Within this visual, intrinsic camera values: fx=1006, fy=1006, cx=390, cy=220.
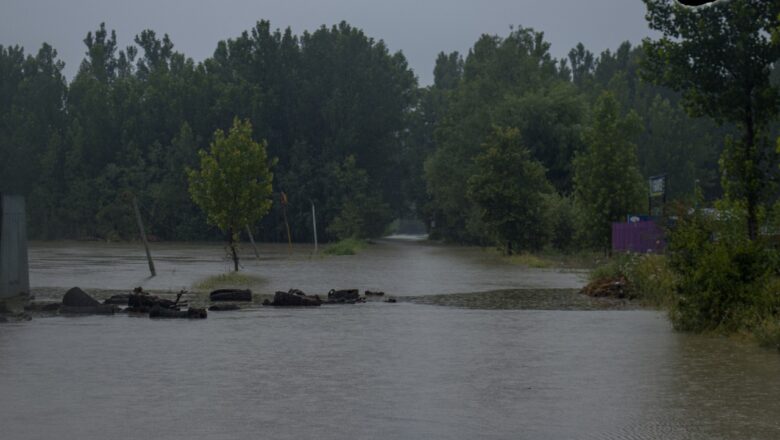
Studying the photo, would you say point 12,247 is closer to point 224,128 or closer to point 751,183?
point 751,183

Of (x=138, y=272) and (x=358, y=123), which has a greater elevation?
(x=358, y=123)

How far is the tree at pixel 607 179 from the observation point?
48375 millimetres

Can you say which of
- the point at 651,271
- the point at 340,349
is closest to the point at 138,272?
the point at 651,271

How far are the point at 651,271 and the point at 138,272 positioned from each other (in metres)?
23.6

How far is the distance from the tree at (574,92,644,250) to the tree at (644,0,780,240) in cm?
2529

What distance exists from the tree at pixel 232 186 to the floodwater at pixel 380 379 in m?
17.3

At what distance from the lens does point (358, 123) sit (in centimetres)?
10425

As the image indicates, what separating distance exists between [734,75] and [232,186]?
21.9m

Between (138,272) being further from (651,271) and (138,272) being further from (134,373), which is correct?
(134,373)

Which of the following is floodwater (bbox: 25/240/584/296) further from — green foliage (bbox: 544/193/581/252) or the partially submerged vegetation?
the partially submerged vegetation

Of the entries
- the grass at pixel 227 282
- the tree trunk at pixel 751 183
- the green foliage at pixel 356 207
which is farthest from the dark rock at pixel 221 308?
the green foliage at pixel 356 207

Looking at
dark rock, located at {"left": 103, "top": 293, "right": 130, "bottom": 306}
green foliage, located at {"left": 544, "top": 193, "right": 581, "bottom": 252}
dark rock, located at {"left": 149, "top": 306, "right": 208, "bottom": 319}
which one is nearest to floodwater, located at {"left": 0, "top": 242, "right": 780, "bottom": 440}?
dark rock, located at {"left": 149, "top": 306, "right": 208, "bottom": 319}

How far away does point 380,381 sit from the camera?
43.0 feet

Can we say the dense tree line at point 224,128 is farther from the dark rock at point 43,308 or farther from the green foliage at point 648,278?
the dark rock at point 43,308
